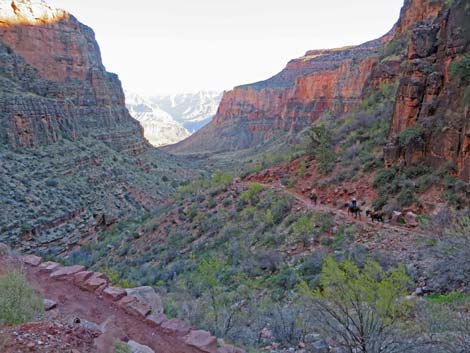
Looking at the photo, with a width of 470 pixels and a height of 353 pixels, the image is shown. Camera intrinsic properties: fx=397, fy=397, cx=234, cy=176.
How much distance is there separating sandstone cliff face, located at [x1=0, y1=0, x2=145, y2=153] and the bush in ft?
84.0

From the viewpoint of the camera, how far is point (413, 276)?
8820 millimetres

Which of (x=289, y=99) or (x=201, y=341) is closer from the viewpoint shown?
(x=201, y=341)

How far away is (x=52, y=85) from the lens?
3712 centimetres

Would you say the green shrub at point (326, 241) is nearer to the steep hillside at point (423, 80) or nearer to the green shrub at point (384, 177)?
the green shrub at point (384, 177)

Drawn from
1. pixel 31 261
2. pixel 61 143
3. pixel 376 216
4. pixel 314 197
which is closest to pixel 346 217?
pixel 376 216

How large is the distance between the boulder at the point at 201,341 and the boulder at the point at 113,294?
1735 millimetres

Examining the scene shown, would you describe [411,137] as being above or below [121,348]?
above

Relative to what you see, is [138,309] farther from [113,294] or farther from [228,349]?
[228,349]

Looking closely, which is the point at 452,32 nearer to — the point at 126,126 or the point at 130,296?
the point at 130,296

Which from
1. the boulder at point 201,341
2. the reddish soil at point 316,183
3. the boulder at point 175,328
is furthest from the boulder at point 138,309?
the reddish soil at point 316,183

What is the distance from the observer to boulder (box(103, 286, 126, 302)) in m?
7.40

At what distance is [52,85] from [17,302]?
3620cm

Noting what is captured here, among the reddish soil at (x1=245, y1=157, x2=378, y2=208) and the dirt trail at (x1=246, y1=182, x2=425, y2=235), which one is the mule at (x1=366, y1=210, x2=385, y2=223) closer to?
the dirt trail at (x1=246, y1=182, x2=425, y2=235)

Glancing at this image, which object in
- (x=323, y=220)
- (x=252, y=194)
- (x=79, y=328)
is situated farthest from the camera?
(x=252, y=194)
